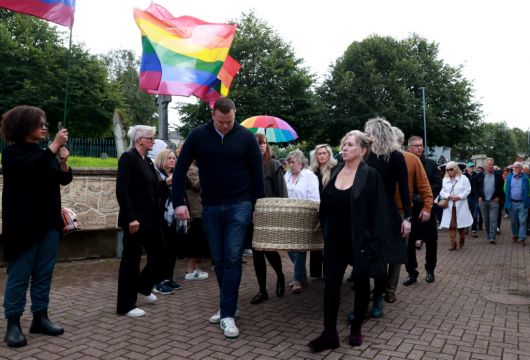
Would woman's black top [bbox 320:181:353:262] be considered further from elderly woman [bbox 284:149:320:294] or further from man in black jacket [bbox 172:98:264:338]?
elderly woman [bbox 284:149:320:294]

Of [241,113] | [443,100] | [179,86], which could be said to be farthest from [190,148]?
[443,100]

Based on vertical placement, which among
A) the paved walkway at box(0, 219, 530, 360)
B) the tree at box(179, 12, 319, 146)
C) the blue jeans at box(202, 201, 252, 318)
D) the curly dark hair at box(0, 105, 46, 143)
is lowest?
the paved walkway at box(0, 219, 530, 360)

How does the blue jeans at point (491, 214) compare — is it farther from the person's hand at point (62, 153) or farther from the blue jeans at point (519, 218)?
the person's hand at point (62, 153)

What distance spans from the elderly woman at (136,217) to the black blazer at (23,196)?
819 mm

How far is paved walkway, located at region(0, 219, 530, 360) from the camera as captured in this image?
12.8ft

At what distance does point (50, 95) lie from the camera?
35.3 metres

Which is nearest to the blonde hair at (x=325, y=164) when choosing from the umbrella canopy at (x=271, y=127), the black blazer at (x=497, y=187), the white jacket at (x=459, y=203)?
the umbrella canopy at (x=271, y=127)

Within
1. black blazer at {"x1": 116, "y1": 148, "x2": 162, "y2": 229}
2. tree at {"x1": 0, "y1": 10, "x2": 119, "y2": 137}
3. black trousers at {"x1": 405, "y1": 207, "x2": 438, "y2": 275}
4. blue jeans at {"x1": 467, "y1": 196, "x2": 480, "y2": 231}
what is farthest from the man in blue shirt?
tree at {"x1": 0, "y1": 10, "x2": 119, "y2": 137}

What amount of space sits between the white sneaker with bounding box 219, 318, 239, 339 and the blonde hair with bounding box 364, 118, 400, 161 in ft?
7.18

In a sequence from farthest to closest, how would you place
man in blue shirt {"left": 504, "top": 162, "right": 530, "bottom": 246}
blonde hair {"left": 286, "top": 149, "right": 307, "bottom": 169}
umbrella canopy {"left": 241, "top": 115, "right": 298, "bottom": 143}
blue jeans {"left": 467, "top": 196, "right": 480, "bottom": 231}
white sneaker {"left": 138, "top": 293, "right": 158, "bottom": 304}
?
blue jeans {"left": 467, "top": 196, "right": 480, "bottom": 231}
man in blue shirt {"left": 504, "top": 162, "right": 530, "bottom": 246}
umbrella canopy {"left": 241, "top": 115, "right": 298, "bottom": 143}
blonde hair {"left": 286, "top": 149, "right": 307, "bottom": 169}
white sneaker {"left": 138, "top": 293, "right": 158, "bottom": 304}

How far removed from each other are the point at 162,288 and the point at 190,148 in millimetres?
2293

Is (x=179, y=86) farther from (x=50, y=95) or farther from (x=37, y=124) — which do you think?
(x=50, y=95)

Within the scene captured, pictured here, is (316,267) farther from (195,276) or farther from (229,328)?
(229,328)

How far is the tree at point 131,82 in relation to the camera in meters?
58.2
